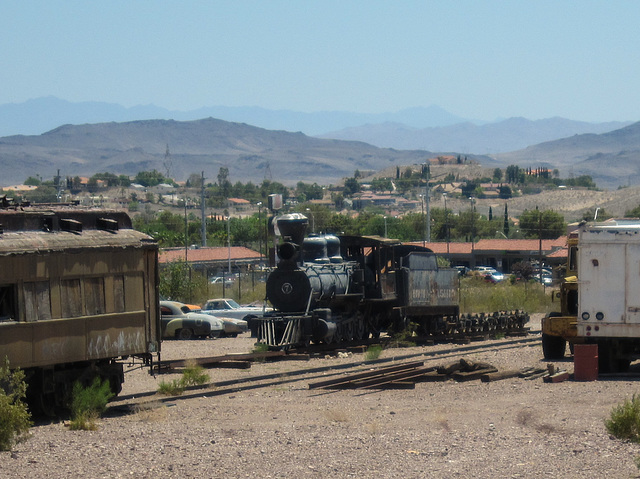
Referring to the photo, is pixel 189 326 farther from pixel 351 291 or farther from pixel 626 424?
pixel 626 424

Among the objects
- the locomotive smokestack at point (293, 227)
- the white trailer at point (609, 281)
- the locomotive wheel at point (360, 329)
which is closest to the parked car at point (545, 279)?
the locomotive wheel at point (360, 329)

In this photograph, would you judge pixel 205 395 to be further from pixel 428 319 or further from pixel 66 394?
pixel 428 319

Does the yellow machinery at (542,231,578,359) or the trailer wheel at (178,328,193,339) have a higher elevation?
the yellow machinery at (542,231,578,359)

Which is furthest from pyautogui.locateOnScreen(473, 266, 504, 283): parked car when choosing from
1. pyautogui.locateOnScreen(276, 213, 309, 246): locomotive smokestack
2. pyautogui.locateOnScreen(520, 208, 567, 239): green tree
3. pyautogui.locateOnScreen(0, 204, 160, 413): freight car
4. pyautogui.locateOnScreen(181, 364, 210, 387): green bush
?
pyautogui.locateOnScreen(0, 204, 160, 413): freight car

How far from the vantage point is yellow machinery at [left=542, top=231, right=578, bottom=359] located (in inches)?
834

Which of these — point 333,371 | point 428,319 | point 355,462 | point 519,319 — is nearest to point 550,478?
point 355,462

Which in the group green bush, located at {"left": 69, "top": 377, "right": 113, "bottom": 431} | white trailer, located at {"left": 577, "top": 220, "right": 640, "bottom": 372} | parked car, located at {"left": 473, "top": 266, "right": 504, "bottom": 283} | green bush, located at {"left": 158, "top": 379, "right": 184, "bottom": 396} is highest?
white trailer, located at {"left": 577, "top": 220, "right": 640, "bottom": 372}

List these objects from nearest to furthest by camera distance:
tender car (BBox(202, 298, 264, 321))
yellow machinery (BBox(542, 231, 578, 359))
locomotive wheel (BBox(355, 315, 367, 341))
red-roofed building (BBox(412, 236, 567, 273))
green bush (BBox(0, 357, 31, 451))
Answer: green bush (BBox(0, 357, 31, 451)), yellow machinery (BBox(542, 231, 578, 359)), locomotive wheel (BBox(355, 315, 367, 341)), tender car (BBox(202, 298, 264, 321)), red-roofed building (BBox(412, 236, 567, 273))

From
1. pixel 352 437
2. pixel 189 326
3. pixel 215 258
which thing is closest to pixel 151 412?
pixel 352 437

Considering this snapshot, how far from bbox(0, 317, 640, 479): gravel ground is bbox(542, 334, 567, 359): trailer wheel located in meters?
4.56

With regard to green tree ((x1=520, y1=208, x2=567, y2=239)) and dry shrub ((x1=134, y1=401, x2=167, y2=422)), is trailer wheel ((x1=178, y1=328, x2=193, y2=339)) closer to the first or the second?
dry shrub ((x1=134, y1=401, x2=167, y2=422))

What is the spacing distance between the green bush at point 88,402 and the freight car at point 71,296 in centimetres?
41

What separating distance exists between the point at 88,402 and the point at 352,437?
4.18 metres

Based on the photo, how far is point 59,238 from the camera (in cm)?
1465
